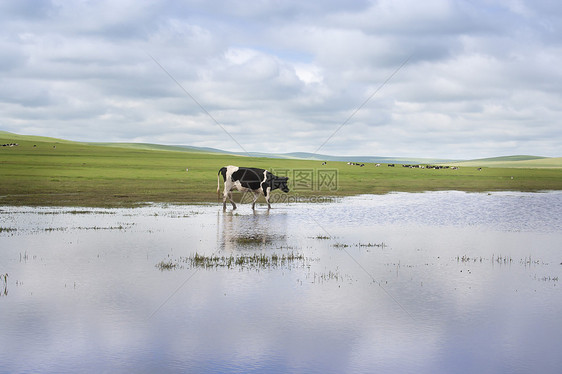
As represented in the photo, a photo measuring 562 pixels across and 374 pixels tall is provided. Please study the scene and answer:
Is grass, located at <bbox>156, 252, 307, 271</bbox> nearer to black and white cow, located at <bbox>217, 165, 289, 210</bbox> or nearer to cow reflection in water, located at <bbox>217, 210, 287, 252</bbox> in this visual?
cow reflection in water, located at <bbox>217, 210, 287, 252</bbox>

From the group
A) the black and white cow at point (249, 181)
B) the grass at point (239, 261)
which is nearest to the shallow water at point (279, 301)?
the grass at point (239, 261)

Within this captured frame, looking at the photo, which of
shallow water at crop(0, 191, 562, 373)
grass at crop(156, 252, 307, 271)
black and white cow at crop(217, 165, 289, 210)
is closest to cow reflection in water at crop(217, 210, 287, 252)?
shallow water at crop(0, 191, 562, 373)

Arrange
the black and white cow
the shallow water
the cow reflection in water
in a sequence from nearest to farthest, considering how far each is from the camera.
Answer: the shallow water
the cow reflection in water
the black and white cow

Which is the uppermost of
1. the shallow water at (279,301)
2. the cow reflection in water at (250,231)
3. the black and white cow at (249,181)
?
the black and white cow at (249,181)

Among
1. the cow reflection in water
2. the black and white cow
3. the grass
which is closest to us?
the grass

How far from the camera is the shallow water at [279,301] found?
7.98 m

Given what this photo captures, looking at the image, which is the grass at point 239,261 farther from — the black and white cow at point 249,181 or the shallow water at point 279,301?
the black and white cow at point 249,181

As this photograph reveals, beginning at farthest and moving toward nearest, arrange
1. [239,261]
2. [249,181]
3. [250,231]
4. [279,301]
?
[249,181], [250,231], [239,261], [279,301]

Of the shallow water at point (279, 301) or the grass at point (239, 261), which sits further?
the grass at point (239, 261)

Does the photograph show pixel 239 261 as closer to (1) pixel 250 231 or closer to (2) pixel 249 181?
(1) pixel 250 231

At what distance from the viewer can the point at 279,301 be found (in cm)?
1094

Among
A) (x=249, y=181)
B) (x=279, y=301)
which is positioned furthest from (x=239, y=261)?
(x=249, y=181)

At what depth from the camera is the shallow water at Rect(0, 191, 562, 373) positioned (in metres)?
7.98

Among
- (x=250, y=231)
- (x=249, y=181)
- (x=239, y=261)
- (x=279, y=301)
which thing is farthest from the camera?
(x=249, y=181)
